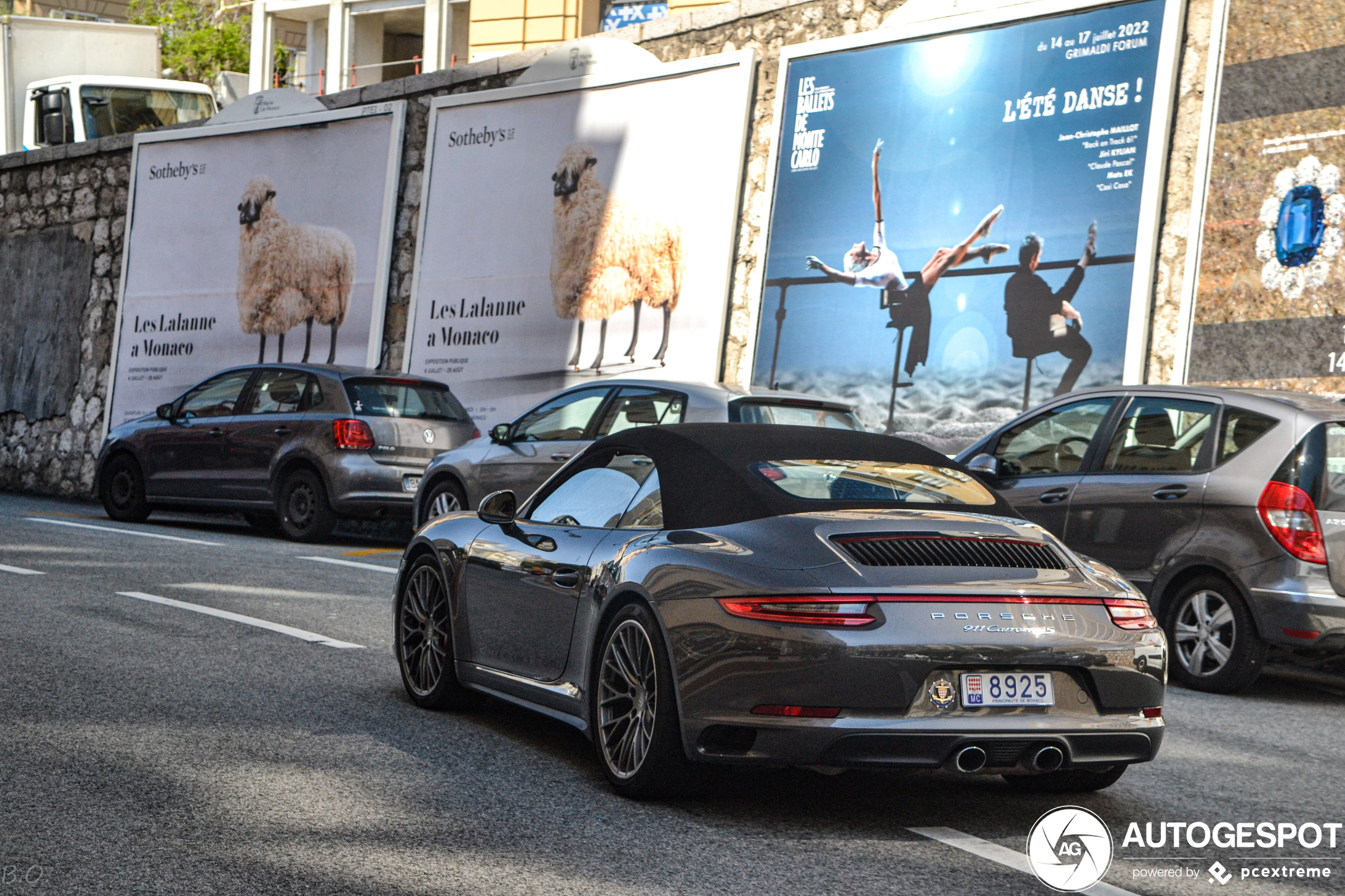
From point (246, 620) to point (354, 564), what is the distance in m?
3.64

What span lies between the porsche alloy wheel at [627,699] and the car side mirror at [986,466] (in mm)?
4431

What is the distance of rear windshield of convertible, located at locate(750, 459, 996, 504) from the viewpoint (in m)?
5.47

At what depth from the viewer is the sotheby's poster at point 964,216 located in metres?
13.7

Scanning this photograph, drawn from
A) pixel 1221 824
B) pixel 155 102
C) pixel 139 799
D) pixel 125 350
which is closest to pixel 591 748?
pixel 139 799

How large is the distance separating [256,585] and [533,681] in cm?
538

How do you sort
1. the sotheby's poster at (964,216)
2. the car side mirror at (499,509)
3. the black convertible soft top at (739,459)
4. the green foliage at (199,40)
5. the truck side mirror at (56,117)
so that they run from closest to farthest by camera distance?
1. the black convertible soft top at (739,459)
2. the car side mirror at (499,509)
3. the sotheby's poster at (964,216)
4. the truck side mirror at (56,117)
5. the green foliage at (199,40)

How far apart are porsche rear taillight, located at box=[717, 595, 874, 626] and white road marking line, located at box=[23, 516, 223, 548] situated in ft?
32.8

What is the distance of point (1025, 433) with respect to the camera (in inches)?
397

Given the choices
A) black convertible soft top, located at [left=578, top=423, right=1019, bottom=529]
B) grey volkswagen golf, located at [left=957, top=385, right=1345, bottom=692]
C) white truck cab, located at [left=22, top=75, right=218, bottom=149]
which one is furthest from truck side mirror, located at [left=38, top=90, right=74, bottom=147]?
black convertible soft top, located at [left=578, top=423, right=1019, bottom=529]

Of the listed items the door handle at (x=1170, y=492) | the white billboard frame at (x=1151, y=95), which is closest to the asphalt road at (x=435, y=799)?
the door handle at (x=1170, y=492)

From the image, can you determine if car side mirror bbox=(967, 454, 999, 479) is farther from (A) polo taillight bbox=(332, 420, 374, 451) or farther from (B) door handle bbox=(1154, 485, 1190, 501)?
(A) polo taillight bbox=(332, 420, 374, 451)

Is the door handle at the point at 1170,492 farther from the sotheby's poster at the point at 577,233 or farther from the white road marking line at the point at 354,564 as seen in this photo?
the sotheby's poster at the point at 577,233

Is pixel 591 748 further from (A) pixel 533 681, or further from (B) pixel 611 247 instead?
(B) pixel 611 247

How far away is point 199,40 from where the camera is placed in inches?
2115
